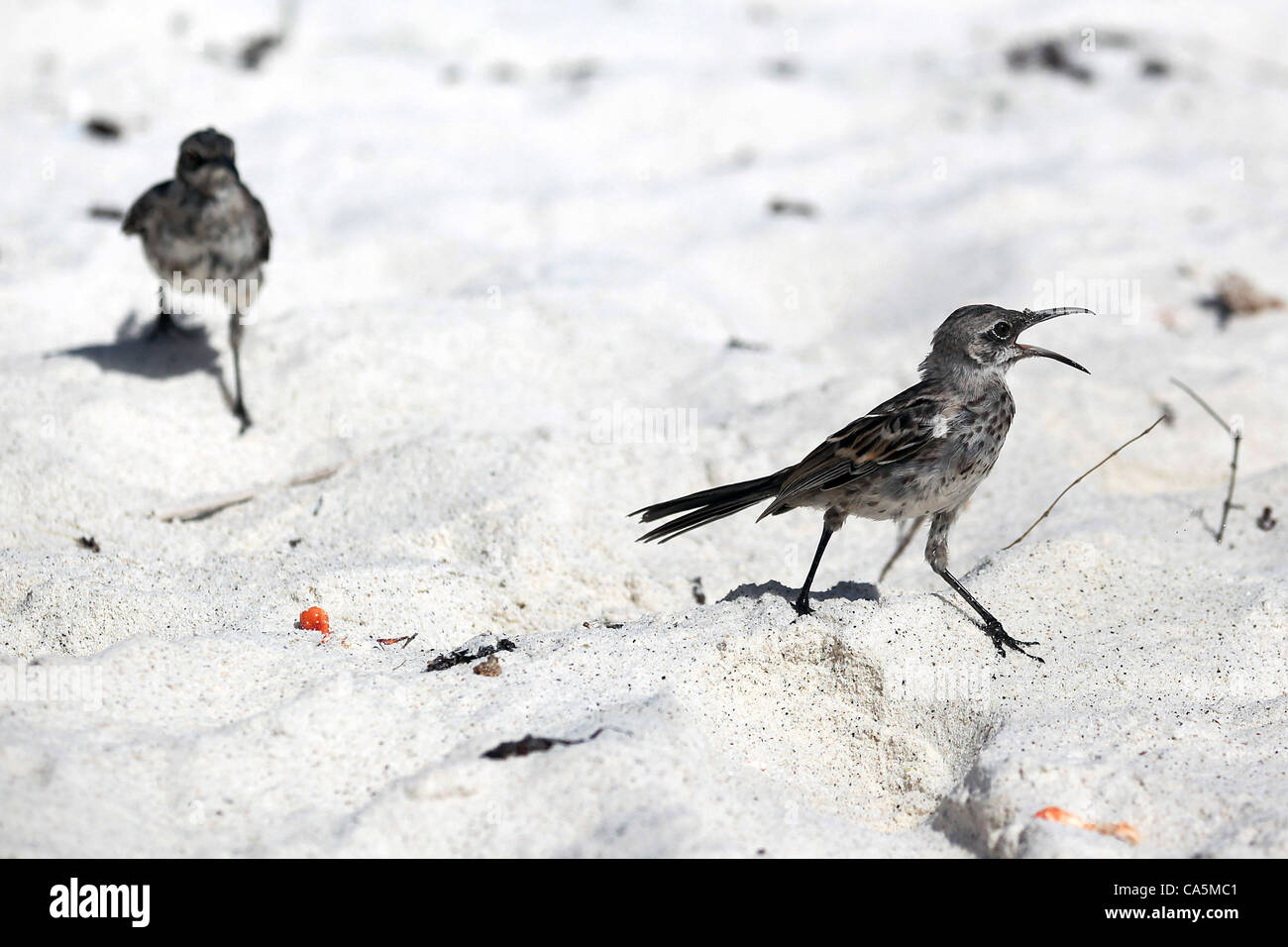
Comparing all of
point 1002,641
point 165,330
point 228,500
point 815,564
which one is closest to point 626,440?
point 815,564

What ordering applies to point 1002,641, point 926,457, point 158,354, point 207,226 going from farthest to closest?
1. point 158,354
2. point 207,226
3. point 926,457
4. point 1002,641

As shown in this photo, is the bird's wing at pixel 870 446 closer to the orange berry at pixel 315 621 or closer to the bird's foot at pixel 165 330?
the orange berry at pixel 315 621

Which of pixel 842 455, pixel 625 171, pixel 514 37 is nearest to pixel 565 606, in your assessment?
pixel 842 455

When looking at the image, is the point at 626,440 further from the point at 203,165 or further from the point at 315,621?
the point at 203,165

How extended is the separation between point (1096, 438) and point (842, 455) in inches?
84.0

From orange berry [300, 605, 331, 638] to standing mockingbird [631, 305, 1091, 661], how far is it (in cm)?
101

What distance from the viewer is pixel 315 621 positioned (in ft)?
12.0

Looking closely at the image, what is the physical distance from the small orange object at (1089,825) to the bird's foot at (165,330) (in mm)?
4761

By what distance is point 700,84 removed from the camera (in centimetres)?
883

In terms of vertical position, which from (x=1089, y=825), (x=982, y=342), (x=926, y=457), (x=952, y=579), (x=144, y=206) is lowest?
(x=1089, y=825)

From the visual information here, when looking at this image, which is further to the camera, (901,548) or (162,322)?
(162,322)

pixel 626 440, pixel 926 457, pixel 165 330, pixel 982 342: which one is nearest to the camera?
pixel 926 457

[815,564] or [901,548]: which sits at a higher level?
[815,564]

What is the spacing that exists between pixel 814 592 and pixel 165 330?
370 cm
